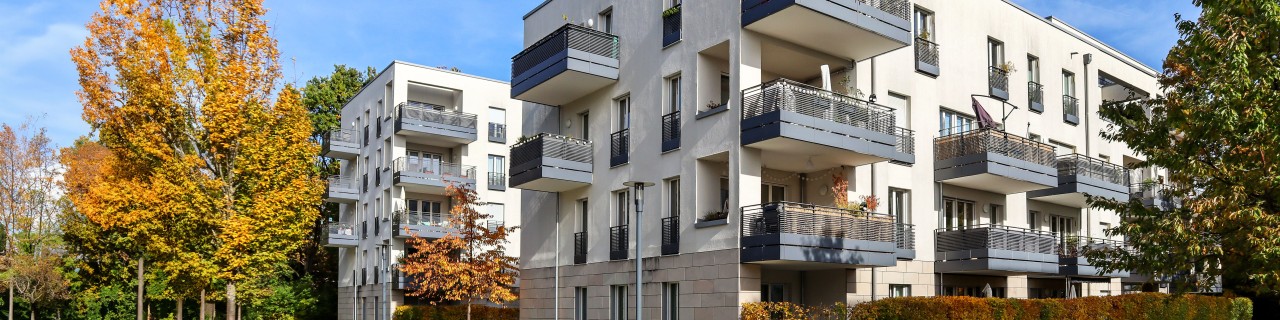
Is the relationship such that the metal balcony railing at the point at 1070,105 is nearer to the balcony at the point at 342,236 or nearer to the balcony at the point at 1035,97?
the balcony at the point at 1035,97

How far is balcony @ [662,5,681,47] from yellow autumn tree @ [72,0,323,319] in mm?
9376

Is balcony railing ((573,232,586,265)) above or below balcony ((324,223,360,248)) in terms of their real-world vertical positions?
below

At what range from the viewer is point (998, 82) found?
1308 inches

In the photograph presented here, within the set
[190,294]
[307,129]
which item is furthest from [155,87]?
[190,294]

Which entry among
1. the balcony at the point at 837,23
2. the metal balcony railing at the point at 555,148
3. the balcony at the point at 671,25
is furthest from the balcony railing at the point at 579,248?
the balcony at the point at 837,23

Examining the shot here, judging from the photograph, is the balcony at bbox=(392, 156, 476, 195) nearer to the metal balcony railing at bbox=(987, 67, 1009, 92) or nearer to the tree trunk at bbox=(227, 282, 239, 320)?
the tree trunk at bbox=(227, 282, 239, 320)

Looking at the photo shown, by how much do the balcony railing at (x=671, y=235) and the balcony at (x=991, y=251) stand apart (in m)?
8.04

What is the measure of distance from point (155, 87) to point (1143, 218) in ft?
72.8

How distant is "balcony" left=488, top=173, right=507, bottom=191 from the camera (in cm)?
5241

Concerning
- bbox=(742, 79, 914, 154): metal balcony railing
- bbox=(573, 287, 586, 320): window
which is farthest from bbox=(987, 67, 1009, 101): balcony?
bbox=(573, 287, 586, 320): window

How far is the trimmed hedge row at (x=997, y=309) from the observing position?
23484mm

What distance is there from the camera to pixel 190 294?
30922 millimetres

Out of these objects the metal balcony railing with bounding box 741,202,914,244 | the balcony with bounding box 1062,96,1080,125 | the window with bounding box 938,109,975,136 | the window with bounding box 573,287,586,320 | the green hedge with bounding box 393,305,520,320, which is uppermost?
the balcony with bounding box 1062,96,1080,125

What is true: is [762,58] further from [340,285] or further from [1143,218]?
[340,285]
